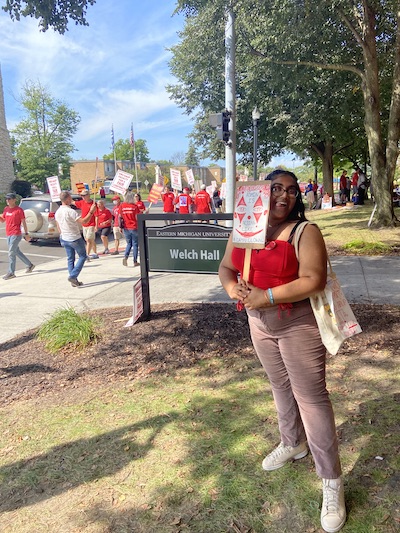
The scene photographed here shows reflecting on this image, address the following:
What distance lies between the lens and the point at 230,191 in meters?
13.5

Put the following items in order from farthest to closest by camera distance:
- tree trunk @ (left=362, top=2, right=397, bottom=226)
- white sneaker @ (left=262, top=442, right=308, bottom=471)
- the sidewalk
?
tree trunk @ (left=362, top=2, right=397, bottom=226) < the sidewalk < white sneaker @ (left=262, top=442, right=308, bottom=471)

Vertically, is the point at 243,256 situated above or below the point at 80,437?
above

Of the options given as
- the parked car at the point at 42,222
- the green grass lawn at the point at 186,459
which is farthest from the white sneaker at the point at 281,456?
the parked car at the point at 42,222

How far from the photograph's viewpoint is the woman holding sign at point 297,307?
2133 mm

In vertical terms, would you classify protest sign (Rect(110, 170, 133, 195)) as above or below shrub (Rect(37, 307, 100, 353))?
above

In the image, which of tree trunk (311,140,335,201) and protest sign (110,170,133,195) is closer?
protest sign (110,170,133,195)

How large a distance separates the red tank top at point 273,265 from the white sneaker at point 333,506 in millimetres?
1062

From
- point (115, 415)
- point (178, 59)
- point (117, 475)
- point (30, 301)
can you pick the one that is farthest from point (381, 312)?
point (178, 59)

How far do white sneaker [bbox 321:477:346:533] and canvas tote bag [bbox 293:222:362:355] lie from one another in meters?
0.70

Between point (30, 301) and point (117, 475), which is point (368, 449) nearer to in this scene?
point (117, 475)

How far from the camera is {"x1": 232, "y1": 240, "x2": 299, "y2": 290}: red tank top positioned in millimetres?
2154

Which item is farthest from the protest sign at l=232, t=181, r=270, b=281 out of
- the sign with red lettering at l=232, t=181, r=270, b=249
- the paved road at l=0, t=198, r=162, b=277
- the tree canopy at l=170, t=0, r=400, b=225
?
the paved road at l=0, t=198, r=162, b=277

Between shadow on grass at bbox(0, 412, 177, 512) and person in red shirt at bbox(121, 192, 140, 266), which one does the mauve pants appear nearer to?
shadow on grass at bbox(0, 412, 177, 512)

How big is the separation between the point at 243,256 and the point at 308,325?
484 mm
